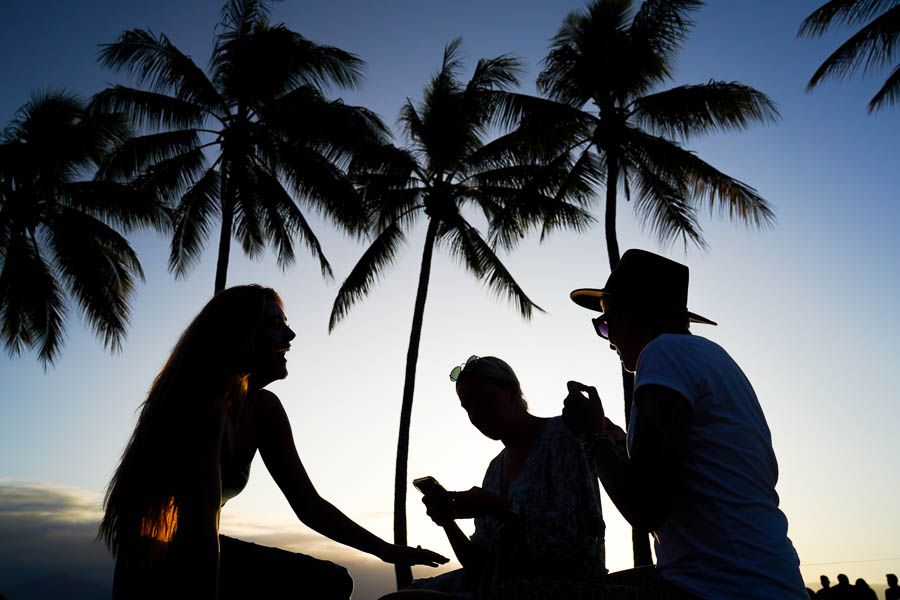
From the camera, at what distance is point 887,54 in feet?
56.0

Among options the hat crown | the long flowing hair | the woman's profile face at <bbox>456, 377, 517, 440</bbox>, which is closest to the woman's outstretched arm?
the long flowing hair

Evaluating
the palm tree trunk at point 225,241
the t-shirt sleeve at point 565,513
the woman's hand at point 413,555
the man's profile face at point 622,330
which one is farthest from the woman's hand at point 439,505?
the palm tree trunk at point 225,241

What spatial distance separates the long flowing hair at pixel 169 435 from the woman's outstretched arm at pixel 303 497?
1.14ft

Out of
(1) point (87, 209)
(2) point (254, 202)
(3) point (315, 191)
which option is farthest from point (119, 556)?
(1) point (87, 209)

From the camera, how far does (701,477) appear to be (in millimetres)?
1939

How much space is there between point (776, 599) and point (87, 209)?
2310 centimetres

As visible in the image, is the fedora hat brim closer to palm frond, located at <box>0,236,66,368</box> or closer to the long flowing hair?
the long flowing hair

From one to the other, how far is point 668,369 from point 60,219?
2282cm

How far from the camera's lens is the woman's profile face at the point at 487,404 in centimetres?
365

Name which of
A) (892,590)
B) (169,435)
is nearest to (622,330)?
(169,435)

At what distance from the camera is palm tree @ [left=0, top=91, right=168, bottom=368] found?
2075 centimetres

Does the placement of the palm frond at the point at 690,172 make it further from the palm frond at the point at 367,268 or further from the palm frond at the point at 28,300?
the palm frond at the point at 28,300

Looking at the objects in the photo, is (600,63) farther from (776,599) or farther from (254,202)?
(776,599)

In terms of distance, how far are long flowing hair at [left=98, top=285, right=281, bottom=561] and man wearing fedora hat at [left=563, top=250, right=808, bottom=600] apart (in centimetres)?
Result: 123
